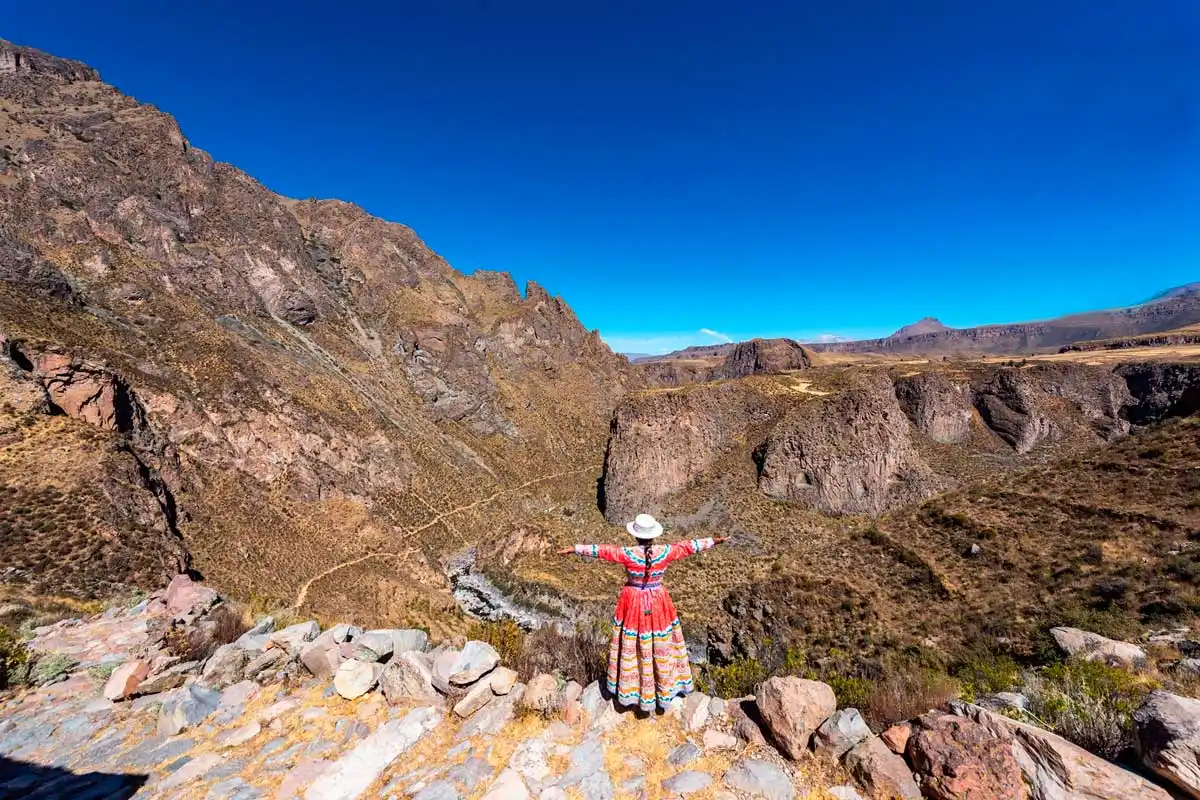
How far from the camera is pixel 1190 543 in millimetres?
14180

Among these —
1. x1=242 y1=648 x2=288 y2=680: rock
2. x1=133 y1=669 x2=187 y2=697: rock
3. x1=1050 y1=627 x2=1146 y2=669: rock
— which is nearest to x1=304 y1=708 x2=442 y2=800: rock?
x1=242 y1=648 x2=288 y2=680: rock

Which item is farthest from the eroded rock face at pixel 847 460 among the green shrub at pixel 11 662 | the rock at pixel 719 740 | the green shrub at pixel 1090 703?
the green shrub at pixel 11 662

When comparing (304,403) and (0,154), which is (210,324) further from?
(0,154)

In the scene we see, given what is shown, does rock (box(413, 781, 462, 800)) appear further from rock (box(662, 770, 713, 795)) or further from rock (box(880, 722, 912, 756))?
rock (box(880, 722, 912, 756))

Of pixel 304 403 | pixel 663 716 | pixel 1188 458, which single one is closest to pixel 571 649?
pixel 663 716

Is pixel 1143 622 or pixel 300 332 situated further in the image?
pixel 300 332

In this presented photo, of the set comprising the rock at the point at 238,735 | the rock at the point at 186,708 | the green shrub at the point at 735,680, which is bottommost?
the green shrub at the point at 735,680

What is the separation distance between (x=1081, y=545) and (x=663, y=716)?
17.3 metres

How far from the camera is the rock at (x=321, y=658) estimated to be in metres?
9.65

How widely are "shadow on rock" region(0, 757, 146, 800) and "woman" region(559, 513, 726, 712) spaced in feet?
23.7

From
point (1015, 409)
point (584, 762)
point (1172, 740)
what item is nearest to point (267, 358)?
point (584, 762)

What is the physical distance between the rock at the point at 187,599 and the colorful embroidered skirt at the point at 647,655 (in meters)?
12.7

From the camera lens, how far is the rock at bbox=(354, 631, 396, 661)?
32.7ft

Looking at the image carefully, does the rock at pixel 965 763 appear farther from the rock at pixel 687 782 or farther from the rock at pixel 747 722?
the rock at pixel 687 782
